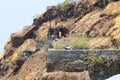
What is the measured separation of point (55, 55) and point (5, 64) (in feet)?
69.8

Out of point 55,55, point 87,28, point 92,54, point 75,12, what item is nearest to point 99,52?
point 92,54

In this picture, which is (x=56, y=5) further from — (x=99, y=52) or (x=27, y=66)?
(x=99, y=52)

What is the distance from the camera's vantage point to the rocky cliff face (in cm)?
2615

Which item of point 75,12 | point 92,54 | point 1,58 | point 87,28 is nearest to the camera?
point 92,54

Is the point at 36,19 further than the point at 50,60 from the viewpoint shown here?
Yes

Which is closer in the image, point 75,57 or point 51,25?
point 75,57

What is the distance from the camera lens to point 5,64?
39156mm

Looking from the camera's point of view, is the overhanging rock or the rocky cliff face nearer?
the overhanging rock

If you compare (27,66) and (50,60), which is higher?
→ (50,60)

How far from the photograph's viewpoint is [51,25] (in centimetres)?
4088

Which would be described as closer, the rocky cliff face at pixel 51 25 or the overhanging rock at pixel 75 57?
the overhanging rock at pixel 75 57

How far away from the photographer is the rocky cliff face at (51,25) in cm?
2615

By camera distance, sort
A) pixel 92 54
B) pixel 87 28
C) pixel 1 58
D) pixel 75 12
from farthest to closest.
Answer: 1. pixel 1 58
2. pixel 75 12
3. pixel 87 28
4. pixel 92 54

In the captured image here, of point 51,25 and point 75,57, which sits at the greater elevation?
point 51,25
